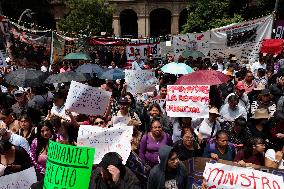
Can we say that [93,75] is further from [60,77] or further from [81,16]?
[81,16]

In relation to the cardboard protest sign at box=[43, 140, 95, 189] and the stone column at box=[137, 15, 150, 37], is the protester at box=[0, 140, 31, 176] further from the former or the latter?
the stone column at box=[137, 15, 150, 37]

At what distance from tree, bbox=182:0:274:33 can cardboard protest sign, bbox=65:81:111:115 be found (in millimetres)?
19643

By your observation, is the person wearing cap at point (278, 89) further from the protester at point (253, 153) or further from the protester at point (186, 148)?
the protester at point (186, 148)

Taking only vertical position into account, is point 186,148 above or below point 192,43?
above

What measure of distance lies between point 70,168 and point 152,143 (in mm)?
1290

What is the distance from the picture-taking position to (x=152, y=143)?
549 centimetres

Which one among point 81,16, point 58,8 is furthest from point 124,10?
point 81,16

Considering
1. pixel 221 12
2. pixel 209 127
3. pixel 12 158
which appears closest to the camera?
pixel 12 158

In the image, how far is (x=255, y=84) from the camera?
920cm

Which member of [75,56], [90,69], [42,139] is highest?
[42,139]

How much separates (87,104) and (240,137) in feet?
7.48

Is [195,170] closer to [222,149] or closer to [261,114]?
[222,149]

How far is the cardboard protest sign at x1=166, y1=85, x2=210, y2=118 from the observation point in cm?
656

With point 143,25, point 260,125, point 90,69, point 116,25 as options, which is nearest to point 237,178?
point 260,125
